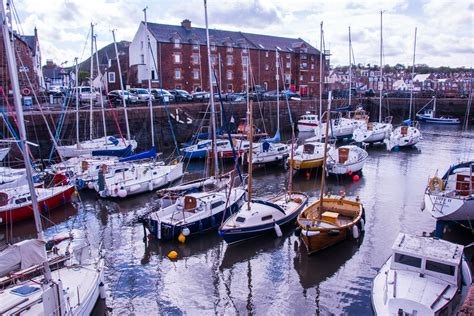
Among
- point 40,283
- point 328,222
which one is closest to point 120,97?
point 328,222

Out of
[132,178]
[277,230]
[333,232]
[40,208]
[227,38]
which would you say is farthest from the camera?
[227,38]

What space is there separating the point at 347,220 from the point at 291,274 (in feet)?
16.3

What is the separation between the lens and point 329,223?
1750 cm

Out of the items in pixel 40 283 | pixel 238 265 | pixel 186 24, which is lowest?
pixel 238 265

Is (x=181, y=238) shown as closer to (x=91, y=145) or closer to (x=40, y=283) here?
(x=40, y=283)

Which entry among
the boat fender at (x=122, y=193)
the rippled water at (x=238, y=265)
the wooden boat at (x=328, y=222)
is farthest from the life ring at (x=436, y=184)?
the boat fender at (x=122, y=193)

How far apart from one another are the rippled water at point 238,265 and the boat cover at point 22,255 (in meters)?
3.35

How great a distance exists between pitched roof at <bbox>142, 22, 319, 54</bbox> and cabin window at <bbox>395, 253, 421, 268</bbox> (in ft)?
164

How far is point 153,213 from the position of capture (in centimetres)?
1898

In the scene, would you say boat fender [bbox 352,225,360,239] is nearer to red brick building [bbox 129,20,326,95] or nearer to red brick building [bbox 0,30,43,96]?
red brick building [bbox 0,30,43,96]

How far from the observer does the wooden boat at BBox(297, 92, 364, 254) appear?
16.8 meters

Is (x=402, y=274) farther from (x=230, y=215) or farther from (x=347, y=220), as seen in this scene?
(x=230, y=215)

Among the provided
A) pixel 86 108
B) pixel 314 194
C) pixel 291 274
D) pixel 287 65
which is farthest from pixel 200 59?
pixel 291 274

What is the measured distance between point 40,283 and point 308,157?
2272 centimetres
